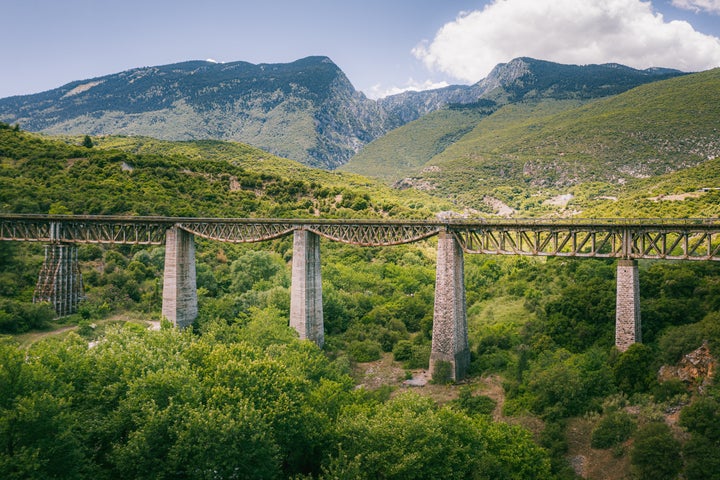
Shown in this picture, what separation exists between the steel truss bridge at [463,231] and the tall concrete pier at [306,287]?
1.23 m

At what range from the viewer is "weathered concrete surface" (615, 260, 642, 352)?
2759cm

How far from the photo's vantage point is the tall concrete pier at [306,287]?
3772cm

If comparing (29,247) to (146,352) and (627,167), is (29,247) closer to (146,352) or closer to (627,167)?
(146,352)

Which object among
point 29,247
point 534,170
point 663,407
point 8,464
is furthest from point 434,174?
point 8,464

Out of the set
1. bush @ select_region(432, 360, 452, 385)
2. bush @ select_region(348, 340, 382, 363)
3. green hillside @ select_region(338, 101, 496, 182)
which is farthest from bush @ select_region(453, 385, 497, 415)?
green hillside @ select_region(338, 101, 496, 182)

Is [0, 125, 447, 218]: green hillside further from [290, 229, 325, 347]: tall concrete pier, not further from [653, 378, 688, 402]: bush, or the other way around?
[653, 378, 688, 402]: bush

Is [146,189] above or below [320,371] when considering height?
above

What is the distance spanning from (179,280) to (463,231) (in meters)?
22.9

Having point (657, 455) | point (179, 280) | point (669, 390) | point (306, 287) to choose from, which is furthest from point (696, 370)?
point (179, 280)

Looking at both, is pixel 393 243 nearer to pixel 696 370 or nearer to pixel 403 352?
pixel 403 352

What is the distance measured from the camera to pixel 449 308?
33.3 meters

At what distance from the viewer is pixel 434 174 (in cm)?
13075

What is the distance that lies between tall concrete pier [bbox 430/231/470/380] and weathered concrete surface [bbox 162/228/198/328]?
810 inches

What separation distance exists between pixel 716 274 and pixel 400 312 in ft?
82.3
